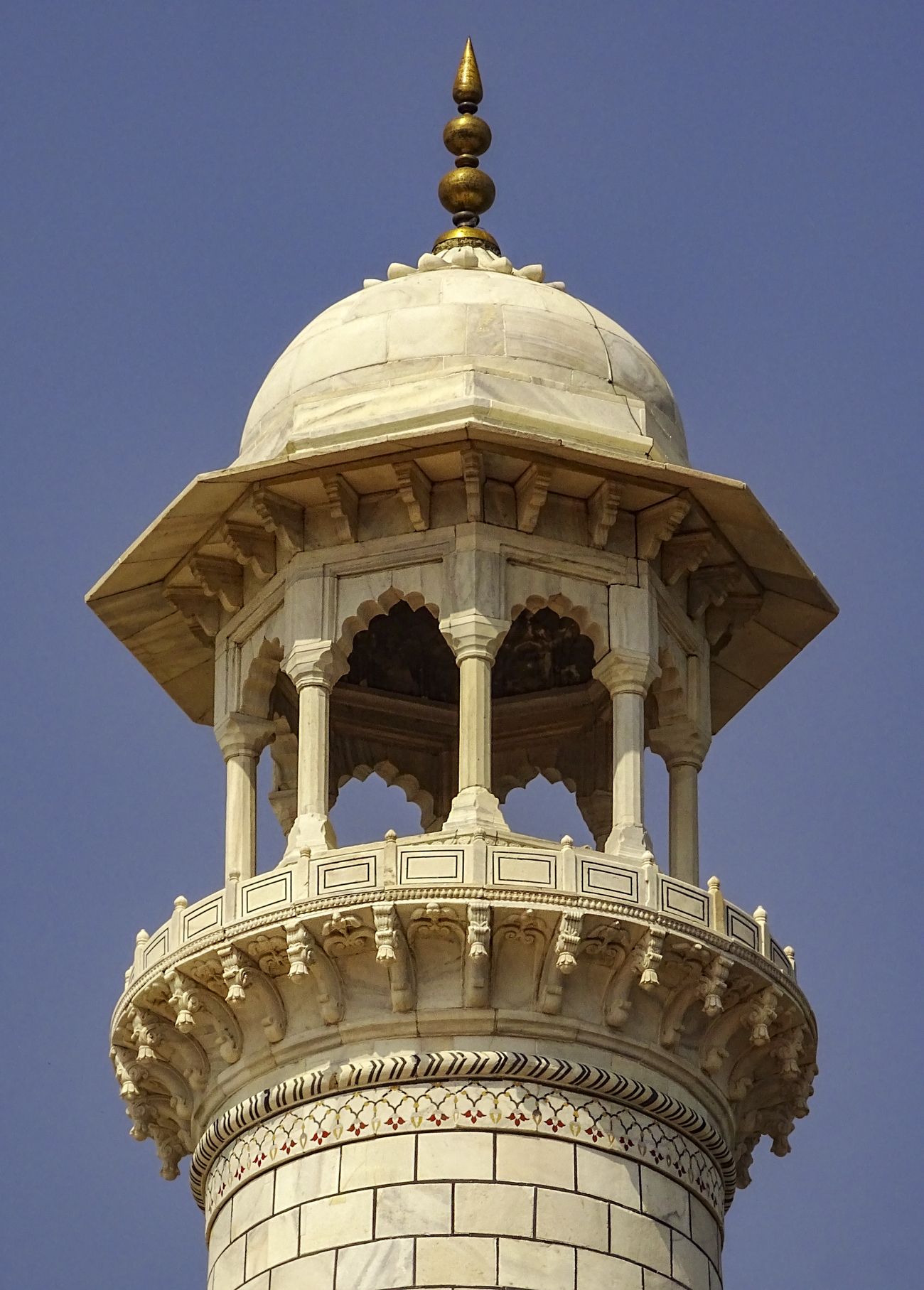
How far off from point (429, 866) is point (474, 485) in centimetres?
343

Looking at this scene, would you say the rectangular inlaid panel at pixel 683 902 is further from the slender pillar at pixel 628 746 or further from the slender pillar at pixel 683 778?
the slender pillar at pixel 683 778

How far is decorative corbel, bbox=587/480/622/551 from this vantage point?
34.8 meters

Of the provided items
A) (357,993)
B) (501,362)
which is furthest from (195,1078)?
(501,362)

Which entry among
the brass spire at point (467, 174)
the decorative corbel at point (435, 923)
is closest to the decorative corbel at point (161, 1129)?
the decorative corbel at point (435, 923)

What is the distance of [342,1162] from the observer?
3253 cm

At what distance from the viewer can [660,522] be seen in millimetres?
35125

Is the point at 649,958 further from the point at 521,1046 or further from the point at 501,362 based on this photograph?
the point at 501,362

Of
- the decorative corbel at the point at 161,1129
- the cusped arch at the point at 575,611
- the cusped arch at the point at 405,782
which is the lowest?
the decorative corbel at the point at 161,1129

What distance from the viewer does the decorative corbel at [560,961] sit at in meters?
32.7

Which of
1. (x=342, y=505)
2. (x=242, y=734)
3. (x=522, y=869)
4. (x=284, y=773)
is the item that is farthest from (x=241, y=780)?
(x=522, y=869)

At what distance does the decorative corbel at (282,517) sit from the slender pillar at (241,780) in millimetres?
1473

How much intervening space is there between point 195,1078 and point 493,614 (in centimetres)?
430

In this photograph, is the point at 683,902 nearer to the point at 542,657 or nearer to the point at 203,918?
the point at 203,918

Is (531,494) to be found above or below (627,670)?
above
